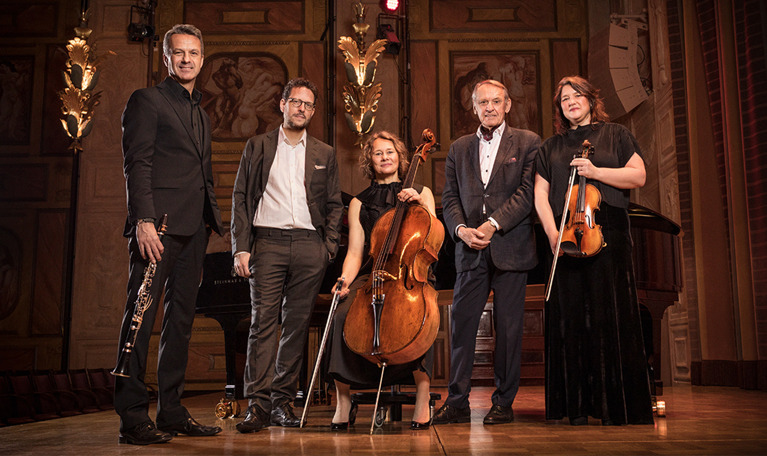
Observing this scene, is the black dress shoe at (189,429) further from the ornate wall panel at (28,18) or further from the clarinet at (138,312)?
the ornate wall panel at (28,18)

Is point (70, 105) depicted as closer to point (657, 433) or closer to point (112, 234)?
point (112, 234)

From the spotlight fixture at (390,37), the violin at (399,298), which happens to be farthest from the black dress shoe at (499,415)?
the spotlight fixture at (390,37)

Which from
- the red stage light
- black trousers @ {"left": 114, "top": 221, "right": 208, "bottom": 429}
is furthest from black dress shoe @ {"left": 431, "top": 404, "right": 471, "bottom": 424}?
the red stage light

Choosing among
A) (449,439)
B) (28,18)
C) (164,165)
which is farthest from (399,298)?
(28,18)

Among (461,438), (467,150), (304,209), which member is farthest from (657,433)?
(304,209)

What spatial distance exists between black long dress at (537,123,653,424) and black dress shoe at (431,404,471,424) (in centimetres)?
36

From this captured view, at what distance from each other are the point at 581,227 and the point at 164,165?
1630 millimetres

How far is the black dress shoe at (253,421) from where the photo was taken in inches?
105

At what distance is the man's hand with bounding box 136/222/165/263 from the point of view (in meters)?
2.40

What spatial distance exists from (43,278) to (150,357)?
1.56m

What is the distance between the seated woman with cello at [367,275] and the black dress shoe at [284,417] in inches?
7.1

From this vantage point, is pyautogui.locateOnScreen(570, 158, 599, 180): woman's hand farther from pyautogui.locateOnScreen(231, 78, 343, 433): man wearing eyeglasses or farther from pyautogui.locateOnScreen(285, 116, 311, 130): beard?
pyautogui.locateOnScreen(285, 116, 311, 130): beard

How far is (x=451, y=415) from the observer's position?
9.77 feet

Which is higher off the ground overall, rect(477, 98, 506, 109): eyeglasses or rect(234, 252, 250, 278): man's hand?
rect(477, 98, 506, 109): eyeglasses
